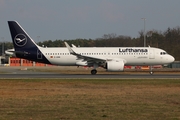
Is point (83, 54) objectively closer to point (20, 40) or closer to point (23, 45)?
point (23, 45)

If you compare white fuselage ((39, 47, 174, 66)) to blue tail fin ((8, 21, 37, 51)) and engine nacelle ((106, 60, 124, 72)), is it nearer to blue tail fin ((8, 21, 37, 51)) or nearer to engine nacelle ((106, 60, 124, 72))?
blue tail fin ((8, 21, 37, 51))

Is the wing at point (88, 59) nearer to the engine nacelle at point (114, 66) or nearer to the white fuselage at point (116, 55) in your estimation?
the white fuselage at point (116, 55)

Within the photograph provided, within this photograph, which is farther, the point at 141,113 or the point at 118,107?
the point at 118,107

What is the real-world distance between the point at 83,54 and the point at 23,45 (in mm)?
6458

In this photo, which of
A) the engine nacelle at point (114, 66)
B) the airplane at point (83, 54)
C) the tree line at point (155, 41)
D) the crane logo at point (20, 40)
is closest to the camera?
the engine nacelle at point (114, 66)

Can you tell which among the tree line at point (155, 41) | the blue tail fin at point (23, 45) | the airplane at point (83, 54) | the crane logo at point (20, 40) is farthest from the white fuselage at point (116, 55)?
the tree line at point (155, 41)

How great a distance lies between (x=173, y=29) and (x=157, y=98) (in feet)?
288

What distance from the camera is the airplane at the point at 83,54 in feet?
146

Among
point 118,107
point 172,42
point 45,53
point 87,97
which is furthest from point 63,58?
point 172,42

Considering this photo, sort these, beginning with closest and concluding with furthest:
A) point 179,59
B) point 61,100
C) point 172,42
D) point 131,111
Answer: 1. point 131,111
2. point 61,100
3. point 179,59
4. point 172,42

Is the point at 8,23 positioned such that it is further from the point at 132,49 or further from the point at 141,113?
the point at 141,113

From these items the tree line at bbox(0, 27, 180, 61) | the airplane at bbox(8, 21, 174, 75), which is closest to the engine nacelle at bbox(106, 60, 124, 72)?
the airplane at bbox(8, 21, 174, 75)

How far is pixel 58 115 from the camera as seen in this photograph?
1402cm

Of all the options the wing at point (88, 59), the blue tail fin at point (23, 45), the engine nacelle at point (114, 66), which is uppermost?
the blue tail fin at point (23, 45)
